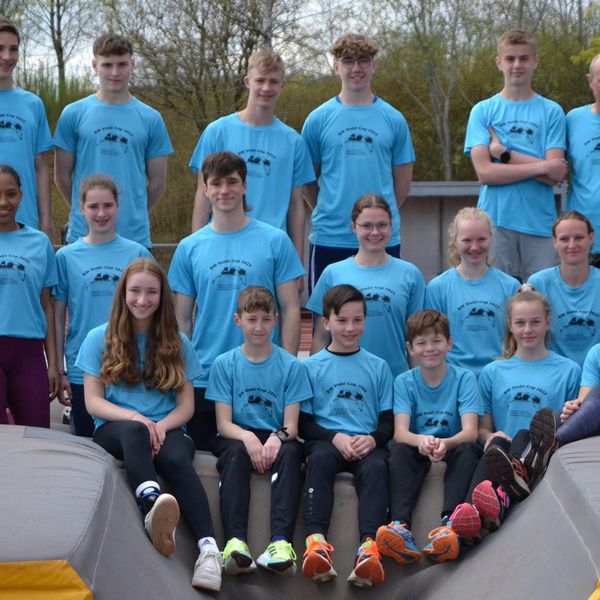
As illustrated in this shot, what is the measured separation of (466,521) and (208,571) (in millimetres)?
1189

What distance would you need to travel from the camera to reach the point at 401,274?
20.4ft

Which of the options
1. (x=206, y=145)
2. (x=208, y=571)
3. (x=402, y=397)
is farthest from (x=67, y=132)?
(x=208, y=571)

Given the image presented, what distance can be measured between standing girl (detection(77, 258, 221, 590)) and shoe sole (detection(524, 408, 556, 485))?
156 centimetres

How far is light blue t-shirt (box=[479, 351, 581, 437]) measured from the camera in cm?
568

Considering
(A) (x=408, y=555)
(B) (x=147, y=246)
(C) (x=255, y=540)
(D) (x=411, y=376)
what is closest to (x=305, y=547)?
(C) (x=255, y=540)

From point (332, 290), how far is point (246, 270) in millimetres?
580

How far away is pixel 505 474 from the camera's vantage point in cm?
512

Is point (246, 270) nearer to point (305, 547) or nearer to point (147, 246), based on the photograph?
point (147, 246)

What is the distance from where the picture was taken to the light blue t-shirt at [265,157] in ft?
22.0

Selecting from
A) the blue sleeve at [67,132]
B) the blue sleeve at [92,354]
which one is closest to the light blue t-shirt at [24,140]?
the blue sleeve at [67,132]

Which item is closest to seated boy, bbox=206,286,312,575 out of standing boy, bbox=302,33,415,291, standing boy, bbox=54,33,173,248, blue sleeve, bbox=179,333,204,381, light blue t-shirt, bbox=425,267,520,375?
blue sleeve, bbox=179,333,204,381

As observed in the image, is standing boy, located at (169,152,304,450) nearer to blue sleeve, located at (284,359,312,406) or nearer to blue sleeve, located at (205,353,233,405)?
blue sleeve, located at (205,353,233,405)

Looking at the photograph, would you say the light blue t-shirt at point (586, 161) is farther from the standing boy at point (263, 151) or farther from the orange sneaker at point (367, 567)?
the orange sneaker at point (367, 567)

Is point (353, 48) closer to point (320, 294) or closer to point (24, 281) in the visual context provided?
point (320, 294)
